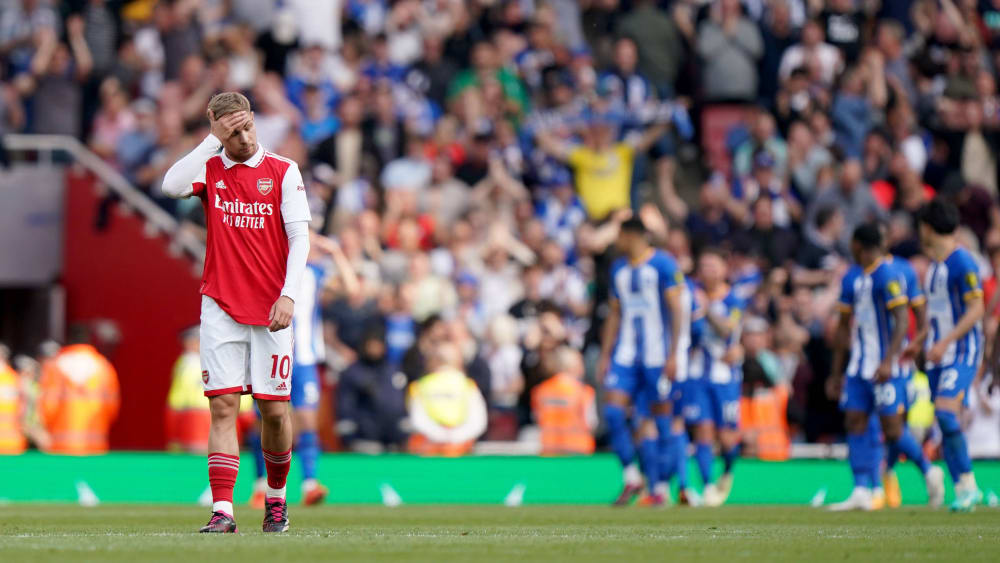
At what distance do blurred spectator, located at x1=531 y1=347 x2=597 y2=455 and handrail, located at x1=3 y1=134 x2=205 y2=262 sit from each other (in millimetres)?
5969

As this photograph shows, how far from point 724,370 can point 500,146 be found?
6428mm

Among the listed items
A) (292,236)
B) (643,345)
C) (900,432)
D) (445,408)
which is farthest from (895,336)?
(292,236)

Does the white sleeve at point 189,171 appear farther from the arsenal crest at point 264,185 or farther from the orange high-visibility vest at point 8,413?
the orange high-visibility vest at point 8,413

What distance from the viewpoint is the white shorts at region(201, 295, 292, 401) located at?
9531 millimetres

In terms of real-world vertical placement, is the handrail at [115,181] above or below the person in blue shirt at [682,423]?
above

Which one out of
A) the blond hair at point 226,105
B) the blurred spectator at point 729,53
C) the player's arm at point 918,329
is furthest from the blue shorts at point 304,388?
the blurred spectator at point 729,53

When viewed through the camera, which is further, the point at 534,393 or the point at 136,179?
the point at 136,179

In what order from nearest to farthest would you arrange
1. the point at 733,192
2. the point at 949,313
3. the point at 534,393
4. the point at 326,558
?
1. the point at 326,558
2. the point at 949,313
3. the point at 534,393
4. the point at 733,192

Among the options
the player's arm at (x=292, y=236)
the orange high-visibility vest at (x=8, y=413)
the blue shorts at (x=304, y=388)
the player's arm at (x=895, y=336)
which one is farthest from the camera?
the orange high-visibility vest at (x=8, y=413)

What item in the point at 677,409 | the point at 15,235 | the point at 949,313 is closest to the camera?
the point at 949,313

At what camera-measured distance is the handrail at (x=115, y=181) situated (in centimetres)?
2236

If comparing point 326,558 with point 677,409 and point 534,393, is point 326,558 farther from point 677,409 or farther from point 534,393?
point 534,393

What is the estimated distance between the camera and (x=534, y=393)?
1869cm

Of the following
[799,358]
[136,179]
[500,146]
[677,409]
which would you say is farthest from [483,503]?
[136,179]
